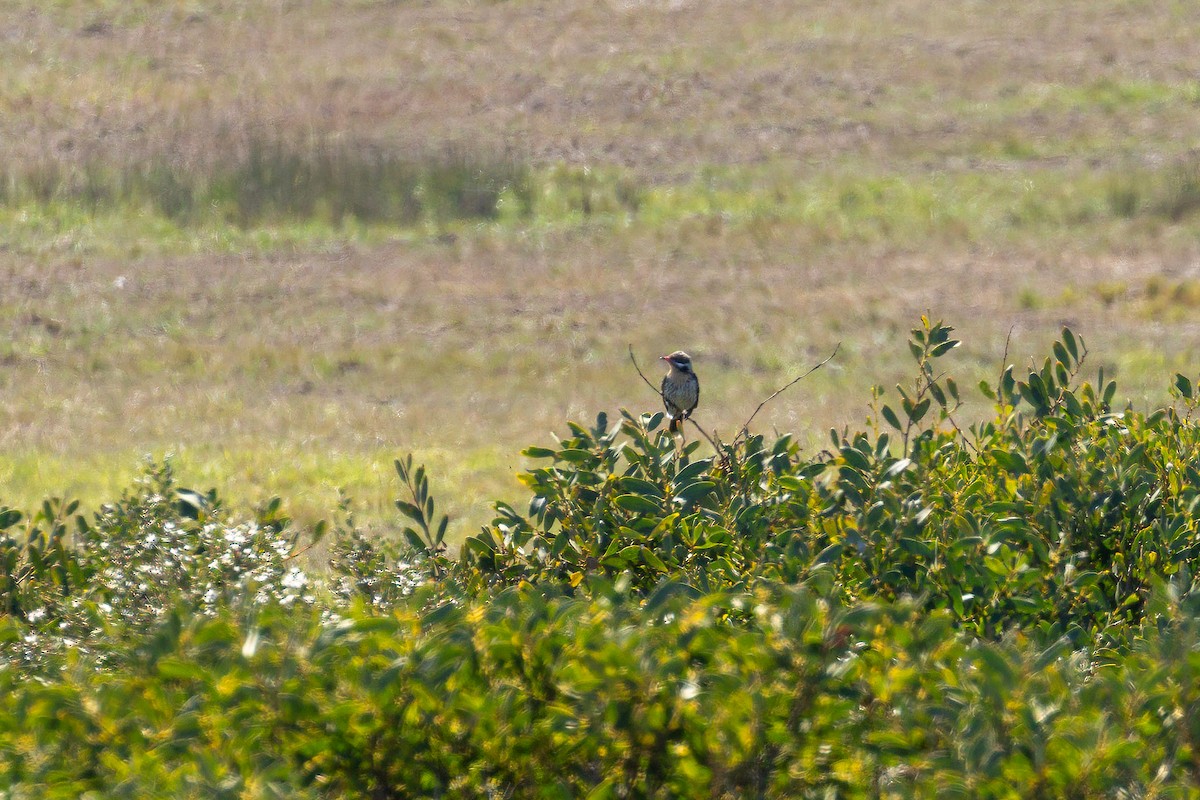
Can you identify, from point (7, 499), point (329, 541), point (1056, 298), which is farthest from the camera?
point (1056, 298)

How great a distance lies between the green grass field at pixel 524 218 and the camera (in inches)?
709

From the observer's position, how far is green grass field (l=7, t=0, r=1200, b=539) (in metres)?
18.0

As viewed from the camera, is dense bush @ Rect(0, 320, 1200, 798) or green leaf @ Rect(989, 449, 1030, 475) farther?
green leaf @ Rect(989, 449, 1030, 475)

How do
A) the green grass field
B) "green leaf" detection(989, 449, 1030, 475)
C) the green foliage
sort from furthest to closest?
the green foliage < the green grass field < "green leaf" detection(989, 449, 1030, 475)

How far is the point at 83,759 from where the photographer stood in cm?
312

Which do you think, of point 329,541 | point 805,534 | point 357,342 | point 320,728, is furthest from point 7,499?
point 320,728

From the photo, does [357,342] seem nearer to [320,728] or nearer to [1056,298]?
[1056,298]

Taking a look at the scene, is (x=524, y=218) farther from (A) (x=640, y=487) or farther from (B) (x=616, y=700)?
(B) (x=616, y=700)

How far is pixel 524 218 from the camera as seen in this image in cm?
2856

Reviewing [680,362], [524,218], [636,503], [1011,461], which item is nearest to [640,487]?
[636,503]

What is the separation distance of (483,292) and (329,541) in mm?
13564

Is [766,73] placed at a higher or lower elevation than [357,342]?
higher

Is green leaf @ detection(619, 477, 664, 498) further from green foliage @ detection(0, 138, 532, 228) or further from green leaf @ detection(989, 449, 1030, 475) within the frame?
green foliage @ detection(0, 138, 532, 228)

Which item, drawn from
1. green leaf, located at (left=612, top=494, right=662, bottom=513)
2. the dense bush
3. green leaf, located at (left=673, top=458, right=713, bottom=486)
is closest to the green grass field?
green leaf, located at (left=673, top=458, right=713, bottom=486)
